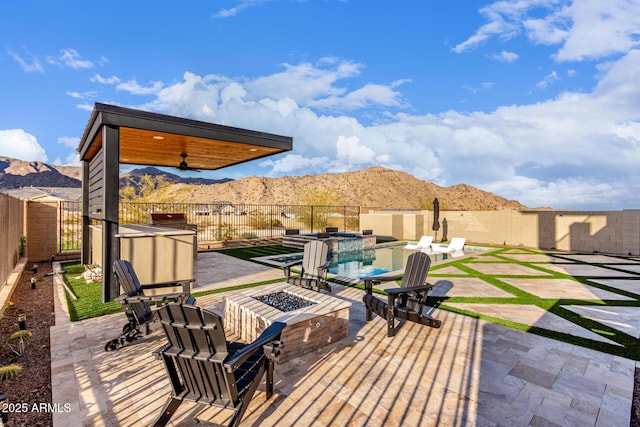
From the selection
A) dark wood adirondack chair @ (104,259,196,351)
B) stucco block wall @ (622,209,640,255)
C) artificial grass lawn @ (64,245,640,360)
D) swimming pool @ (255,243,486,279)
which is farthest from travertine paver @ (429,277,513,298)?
stucco block wall @ (622,209,640,255)

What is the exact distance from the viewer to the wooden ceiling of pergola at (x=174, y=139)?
212 inches

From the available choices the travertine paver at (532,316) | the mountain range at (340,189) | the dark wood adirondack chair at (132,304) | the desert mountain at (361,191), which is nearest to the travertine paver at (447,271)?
the travertine paver at (532,316)

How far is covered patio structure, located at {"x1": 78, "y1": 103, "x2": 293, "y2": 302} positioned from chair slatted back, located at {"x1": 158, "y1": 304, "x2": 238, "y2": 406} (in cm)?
405

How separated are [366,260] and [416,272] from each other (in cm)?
738

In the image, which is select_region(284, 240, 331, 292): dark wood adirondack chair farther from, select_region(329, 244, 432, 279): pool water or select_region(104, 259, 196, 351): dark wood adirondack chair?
select_region(329, 244, 432, 279): pool water

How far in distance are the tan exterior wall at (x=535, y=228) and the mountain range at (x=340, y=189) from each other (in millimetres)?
28664

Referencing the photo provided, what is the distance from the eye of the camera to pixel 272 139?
7.11 meters

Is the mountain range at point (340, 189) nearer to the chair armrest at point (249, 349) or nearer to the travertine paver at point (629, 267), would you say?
the travertine paver at point (629, 267)

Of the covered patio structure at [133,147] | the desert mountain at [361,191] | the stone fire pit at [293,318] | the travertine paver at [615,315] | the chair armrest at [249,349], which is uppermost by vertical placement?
the desert mountain at [361,191]

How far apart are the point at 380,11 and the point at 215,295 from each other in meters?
14.2

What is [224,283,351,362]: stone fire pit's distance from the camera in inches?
130

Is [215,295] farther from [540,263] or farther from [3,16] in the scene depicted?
[3,16]

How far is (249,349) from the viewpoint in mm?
2217

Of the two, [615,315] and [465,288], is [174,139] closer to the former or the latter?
[465,288]
